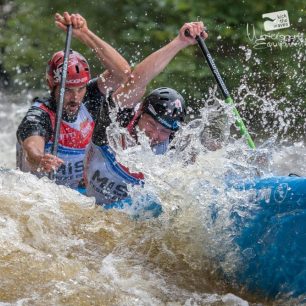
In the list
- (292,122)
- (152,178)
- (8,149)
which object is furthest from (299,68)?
(152,178)

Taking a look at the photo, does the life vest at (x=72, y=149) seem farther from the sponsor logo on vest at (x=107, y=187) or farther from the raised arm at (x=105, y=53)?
the sponsor logo on vest at (x=107, y=187)

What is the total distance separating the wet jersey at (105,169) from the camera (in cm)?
482

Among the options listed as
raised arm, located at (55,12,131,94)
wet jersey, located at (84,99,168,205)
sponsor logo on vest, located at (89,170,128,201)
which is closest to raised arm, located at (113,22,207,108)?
wet jersey, located at (84,99,168,205)

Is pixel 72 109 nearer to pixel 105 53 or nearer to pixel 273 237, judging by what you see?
pixel 105 53

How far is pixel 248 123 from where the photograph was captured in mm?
8539

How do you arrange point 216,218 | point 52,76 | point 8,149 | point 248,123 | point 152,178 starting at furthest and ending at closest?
point 8,149 < point 248,123 < point 52,76 < point 152,178 < point 216,218

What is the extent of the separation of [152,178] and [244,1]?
5041 mm

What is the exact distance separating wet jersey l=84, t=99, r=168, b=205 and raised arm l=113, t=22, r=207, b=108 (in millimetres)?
86

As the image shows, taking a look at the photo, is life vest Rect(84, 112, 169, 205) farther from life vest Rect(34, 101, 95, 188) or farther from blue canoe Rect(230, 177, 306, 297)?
blue canoe Rect(230, 177, 306, 297)

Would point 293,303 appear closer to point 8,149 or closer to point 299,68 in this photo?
point 299,68

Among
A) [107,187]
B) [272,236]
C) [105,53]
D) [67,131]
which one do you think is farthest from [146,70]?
[272,236]

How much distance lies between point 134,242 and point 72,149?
140 centimetres

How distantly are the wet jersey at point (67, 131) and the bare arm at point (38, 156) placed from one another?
0.05 meters

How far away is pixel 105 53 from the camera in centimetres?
558
